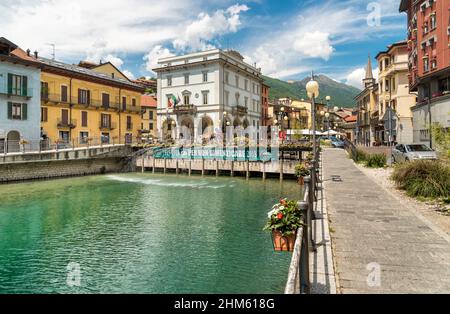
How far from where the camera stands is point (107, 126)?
143 feet

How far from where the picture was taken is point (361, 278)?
182 inches

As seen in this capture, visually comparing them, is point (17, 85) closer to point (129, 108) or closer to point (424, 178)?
point (129, 108)

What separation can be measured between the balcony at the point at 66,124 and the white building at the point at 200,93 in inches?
562

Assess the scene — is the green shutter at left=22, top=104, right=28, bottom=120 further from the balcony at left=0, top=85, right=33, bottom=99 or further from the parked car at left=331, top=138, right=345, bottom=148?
the parked car at left=331, top=138, right=345, bottom=148

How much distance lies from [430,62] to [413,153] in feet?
58.3

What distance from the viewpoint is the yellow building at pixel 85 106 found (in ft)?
120

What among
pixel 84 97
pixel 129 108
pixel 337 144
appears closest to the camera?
pixel 84 97

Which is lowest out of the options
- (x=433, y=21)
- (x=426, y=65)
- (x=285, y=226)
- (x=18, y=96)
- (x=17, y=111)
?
(x=285, y=226)

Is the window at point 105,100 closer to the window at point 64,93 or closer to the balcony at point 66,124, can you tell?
the balcony at point 66,124

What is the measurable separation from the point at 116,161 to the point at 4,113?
37.9ft

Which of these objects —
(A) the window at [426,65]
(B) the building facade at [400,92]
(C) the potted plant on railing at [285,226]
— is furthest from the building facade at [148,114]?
(C) the potted plant on railing at [285,226]

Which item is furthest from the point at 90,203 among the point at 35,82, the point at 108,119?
the point at 108,119

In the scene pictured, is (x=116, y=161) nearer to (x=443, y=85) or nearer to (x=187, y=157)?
(x=187, y=157)

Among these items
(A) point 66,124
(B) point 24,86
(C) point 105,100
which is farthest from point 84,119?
(B) point 24,86
